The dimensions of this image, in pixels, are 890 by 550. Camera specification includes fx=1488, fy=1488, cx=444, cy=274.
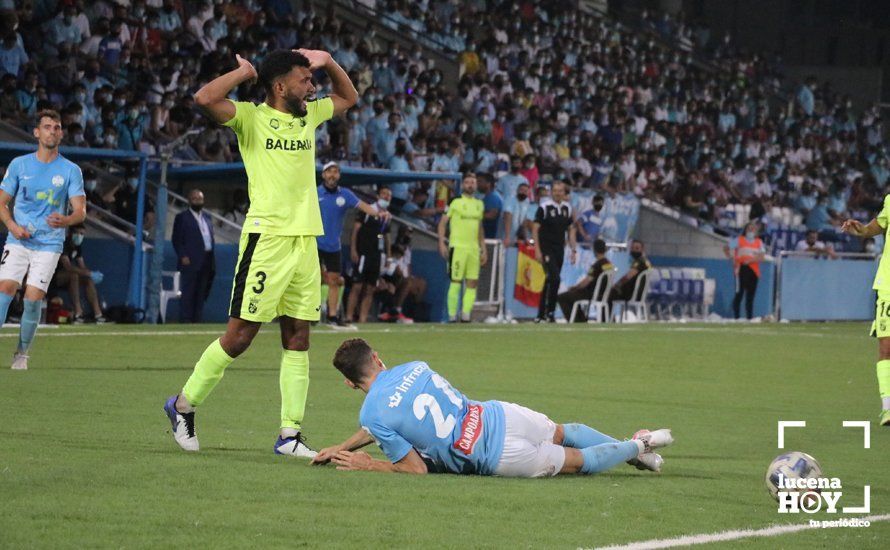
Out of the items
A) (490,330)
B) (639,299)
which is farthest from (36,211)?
(639,299)

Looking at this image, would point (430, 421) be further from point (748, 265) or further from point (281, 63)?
point (748, 265)

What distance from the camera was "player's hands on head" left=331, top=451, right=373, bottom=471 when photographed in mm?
7883

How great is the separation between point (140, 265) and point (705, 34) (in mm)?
35613

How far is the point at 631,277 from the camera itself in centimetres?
2850

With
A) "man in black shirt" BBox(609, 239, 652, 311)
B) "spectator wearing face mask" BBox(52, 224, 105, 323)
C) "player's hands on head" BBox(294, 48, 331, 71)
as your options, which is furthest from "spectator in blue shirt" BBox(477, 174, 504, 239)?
"player's hands on head" BBox(294, 48, 331, 71)

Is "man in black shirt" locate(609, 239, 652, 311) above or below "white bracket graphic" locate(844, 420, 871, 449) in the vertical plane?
above

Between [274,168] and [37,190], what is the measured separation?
481 cm

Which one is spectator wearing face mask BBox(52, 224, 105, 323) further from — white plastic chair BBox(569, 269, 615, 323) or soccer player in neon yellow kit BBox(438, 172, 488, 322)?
white plastic chair BBox(569, 269, 615, 323)

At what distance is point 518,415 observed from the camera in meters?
7.80

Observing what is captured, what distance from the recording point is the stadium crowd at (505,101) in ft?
79.7

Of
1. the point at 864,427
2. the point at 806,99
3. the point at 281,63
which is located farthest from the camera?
the point at 806,99

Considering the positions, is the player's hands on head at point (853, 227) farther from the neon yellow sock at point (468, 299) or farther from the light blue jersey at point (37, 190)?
the neon yellow sock at point (468, 299)

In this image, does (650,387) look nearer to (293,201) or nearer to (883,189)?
(293,201)

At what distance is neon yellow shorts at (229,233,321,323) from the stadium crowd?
45.4 ft
